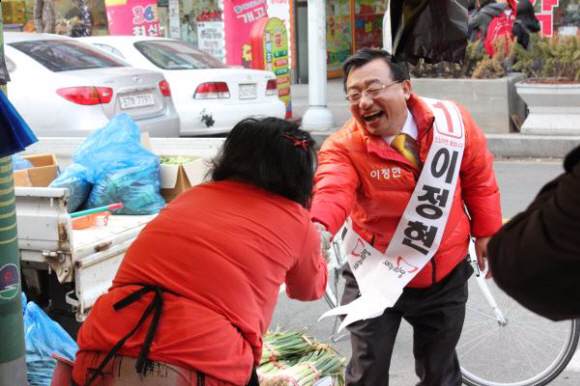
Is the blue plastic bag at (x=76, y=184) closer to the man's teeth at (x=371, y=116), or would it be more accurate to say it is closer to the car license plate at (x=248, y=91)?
the man's teeth at (x=371, y=116)

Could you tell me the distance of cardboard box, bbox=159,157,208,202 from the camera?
5.23 meters

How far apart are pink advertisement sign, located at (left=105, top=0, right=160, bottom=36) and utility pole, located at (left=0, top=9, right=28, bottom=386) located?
13296 mm

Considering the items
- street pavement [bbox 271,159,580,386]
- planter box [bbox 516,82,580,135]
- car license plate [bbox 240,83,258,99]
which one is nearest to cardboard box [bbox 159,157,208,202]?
street pavement [bbox 271,159,580,386]

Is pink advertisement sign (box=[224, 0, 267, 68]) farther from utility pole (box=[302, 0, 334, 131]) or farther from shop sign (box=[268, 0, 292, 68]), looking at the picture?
shop sign (box=[268, 0, 292, 68])

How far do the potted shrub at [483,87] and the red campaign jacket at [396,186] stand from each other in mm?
8530

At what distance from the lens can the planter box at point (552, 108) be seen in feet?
37.9

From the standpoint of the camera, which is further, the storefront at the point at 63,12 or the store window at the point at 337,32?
the storefront at the point at 63,12

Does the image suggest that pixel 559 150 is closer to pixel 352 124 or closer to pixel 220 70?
pixel 220 70

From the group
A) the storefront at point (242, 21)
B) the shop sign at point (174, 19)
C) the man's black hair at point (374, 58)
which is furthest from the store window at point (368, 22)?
the man's black hair at point (374, 58)

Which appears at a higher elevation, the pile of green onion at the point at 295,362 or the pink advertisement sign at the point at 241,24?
the pink advertisement sign at the point at 241,24

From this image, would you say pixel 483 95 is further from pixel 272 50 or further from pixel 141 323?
pixel 141 323

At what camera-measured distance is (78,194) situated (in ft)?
16.7

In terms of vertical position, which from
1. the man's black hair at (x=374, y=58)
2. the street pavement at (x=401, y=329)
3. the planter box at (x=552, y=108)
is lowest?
the street pavement at (x=401, y=329)

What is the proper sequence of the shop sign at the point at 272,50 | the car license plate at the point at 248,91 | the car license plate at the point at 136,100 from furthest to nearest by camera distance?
the shop sign at the point at 272,50 < the car license plate at the point at 248,91 < the car license plate at the point at 136,100
